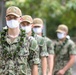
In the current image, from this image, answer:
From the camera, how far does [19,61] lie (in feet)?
20.2

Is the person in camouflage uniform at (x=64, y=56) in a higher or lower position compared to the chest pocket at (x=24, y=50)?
higher

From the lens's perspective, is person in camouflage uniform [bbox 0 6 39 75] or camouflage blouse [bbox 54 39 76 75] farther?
camouflage blouse [bbox 54 39 76 75]

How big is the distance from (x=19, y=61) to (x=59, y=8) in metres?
6.94

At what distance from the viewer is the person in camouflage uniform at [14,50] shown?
6168 millimetres

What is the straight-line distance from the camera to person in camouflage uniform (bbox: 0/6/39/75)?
6.17 meters

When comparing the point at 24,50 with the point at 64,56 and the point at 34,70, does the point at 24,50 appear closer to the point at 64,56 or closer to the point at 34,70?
the point at 34,70

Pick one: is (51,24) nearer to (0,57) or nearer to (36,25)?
(36,25)

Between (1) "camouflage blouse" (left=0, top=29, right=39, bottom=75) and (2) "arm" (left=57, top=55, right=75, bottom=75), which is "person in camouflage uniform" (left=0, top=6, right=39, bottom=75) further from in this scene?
(2) "arm" (left=57, top=55, right=75, bottom=75)

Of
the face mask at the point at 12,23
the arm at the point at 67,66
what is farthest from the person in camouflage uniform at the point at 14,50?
the arm at the point at 67,66

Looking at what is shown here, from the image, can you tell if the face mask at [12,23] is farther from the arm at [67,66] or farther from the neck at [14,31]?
the arm at [67,66]

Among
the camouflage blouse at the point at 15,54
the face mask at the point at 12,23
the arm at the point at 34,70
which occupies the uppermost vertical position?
the face mask at the point at 12,23

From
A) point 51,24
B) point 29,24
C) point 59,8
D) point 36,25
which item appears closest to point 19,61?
point 29,24

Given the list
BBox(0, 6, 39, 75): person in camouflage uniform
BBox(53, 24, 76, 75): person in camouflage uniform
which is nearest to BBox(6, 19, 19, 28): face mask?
BBox(0, 6, 39, 75): person in camouflage uniform

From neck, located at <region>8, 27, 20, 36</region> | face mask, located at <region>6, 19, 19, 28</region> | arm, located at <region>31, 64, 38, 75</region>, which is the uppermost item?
face mask, located at <region>6, 19, 19, 28</region>
